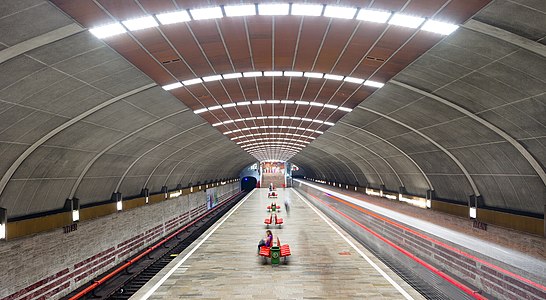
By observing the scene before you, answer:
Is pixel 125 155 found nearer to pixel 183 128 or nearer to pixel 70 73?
pixel 183 128

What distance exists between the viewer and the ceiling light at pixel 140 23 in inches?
278

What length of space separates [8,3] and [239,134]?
22.3 meters

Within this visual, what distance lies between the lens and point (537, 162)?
9664 mm

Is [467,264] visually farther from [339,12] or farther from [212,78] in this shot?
[212,78]

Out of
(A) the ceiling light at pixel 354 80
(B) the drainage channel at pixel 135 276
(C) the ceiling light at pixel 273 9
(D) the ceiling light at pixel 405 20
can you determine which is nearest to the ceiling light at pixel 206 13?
(C) the ceiling light at pixel 273 9

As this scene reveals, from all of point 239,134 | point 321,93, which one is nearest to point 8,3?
point 321,93

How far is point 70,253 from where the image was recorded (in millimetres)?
13375

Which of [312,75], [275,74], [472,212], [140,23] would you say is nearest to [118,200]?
[275,74]

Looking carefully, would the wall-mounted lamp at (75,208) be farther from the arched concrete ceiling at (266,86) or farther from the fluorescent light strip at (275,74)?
the fluorescent light strip at (275,74)

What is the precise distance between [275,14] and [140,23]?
2776mm

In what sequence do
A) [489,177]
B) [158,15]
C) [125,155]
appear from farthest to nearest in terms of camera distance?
1. [125,155]
2. [489,177]
3. [158,15]

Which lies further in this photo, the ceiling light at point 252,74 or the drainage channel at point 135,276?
the drainage channel at point 135,276

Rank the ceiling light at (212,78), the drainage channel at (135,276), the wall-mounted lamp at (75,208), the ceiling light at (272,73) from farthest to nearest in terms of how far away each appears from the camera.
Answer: the wall-mounted lamp at (75,208) → the drainage channel at (135,276) → the ceiling light at (272,73) → the ceiling light at (212,78)

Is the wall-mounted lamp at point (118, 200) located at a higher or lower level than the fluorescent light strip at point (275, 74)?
lower
